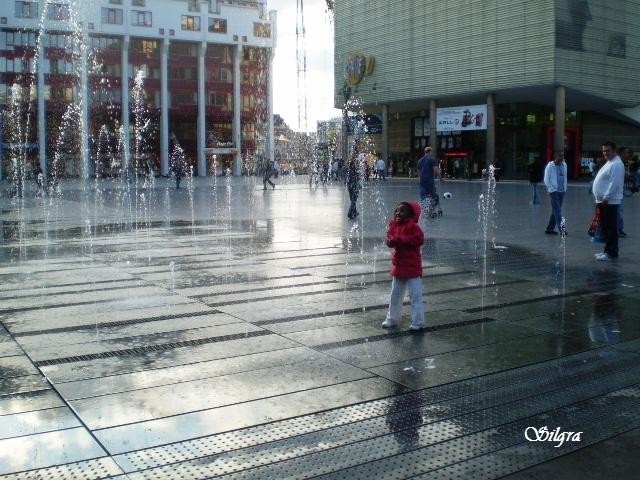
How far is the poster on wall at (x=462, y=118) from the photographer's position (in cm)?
5100

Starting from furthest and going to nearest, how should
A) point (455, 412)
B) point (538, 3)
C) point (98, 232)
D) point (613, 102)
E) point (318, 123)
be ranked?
point (318, 123) → point (613, 102) → point (538, 3) → point (98, 232) → point (455, 412)

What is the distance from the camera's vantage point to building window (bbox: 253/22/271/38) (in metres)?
88.8

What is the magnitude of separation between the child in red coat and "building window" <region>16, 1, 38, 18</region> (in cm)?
7814

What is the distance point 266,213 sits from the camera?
2175cm

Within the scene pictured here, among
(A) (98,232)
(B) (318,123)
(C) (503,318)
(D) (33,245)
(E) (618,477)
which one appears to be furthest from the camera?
(B) (318,123)

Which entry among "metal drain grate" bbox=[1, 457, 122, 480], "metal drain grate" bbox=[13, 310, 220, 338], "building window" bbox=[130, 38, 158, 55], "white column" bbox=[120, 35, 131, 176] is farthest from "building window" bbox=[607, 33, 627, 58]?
"building window" bbox=[130, 38, 158, 55]

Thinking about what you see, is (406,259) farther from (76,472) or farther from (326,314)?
(76,472)

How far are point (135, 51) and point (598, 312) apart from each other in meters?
80.5

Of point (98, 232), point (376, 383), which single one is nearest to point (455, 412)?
point (376, 383)

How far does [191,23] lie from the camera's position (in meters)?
83.4

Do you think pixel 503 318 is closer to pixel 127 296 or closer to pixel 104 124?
pixel 127 296

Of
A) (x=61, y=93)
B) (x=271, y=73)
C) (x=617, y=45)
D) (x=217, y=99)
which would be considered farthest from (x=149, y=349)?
(x=271, y=73)

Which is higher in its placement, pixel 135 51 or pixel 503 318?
pixel 135 51

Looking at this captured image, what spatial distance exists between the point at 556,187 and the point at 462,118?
38.8 meters
